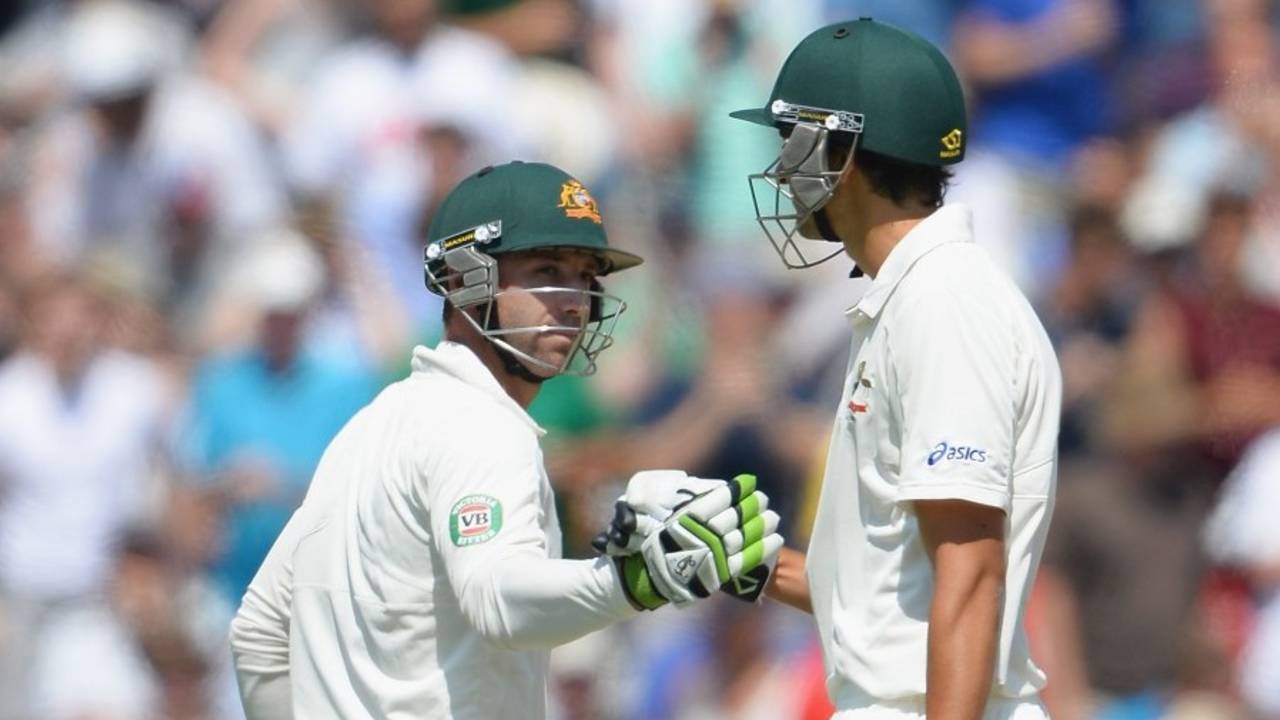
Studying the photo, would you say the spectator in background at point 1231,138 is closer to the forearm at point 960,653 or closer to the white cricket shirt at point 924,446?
the white cricket shirt at point 924,446

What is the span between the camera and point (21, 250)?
1095 centimetres

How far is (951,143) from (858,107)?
0.20 m

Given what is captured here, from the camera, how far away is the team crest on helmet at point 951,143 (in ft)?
16.0

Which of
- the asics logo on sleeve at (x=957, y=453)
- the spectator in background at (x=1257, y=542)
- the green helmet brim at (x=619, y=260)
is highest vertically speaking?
the green helmet brim at (x=619, y=260)

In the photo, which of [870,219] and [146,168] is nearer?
[870,219]

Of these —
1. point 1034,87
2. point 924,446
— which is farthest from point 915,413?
point 1034,87

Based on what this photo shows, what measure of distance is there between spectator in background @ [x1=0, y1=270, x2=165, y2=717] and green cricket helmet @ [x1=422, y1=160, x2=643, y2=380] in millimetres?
4743

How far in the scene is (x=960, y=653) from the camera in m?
4.52

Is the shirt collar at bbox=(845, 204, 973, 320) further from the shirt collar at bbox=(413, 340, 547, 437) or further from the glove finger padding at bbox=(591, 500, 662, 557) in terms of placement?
the shirt collar at bbox=(413, 340, 547, 437)

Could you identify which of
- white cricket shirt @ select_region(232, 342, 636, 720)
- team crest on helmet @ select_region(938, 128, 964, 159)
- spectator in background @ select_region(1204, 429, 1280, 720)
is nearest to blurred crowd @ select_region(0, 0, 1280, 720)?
spectator in background @ select_region(1204, 429, 1280, 720)

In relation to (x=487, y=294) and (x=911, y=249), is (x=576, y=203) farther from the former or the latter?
(x=911, y=249)

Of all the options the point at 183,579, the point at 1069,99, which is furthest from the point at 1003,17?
the point at 183,579

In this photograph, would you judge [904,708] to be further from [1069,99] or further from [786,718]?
[1069,99]

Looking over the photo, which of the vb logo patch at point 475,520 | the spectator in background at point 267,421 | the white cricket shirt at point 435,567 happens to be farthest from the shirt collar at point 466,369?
the spectator in background at point 267,421
